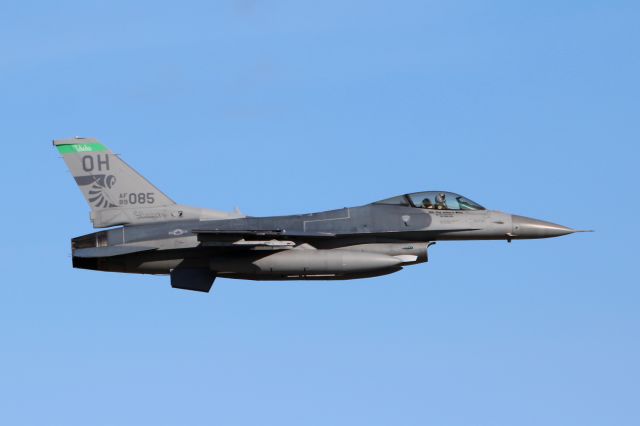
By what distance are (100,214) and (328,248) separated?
6027 millimetres

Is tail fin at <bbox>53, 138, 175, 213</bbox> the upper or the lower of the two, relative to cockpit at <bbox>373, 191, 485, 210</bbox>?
upper

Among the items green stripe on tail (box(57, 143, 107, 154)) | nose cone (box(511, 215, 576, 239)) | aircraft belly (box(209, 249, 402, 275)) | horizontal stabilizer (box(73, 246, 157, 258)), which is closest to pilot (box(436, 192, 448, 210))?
nose cone (box(511, 215, 576, 239))

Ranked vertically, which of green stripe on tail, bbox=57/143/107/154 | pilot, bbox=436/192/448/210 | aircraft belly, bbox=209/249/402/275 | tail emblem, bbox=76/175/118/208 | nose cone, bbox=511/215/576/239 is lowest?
aircraft belly, bbox=209/249/402/275

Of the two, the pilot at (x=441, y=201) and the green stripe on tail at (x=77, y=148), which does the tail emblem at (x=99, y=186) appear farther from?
the pilot at (x=441, y=201)

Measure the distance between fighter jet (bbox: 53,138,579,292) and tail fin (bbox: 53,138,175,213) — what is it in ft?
0.09

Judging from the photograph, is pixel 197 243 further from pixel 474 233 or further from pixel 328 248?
pixel 474 233

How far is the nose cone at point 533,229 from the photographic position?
28141 millimetres

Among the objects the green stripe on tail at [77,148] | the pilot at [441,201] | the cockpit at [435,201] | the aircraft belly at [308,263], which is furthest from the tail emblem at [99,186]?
the pilot at [441,201]

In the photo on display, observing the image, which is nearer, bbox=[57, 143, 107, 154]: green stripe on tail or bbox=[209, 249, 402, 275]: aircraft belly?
bbox=[209, 249, 402, 275]: aircraft belly

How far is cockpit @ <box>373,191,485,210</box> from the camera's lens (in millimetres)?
28156

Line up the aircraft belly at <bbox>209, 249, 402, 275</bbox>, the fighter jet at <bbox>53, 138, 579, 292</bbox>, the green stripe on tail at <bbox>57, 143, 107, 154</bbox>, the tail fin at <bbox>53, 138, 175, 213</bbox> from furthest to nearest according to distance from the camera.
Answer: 1. the green stripe on tail at <bbox>57, 143, 107, 154</bbox>
2. the tail fin at <bbox>53, 138, 175, 213</bbox>
3. the fighter jet at <bbox>53, 138, 579, 292</bbox>
4. the aircraft belly at <bbox>209, 249, 402, 275</bbox>

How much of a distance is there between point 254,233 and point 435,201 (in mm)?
5099

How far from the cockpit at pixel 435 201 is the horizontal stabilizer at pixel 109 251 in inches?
247

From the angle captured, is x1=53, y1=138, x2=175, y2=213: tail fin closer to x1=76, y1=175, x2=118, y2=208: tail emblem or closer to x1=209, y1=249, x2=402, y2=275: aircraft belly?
x1=76, y1=175, x2=118, y2=208: tail emblem
